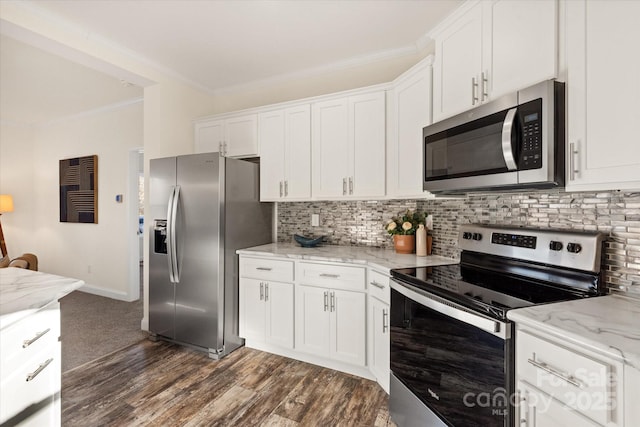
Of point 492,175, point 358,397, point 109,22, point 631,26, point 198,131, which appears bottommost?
point 358,397

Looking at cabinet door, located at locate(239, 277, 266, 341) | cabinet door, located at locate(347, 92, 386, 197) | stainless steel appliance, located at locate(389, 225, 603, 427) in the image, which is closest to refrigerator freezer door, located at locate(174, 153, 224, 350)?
cabinet door, located at locate(239, 277, 266, 341)

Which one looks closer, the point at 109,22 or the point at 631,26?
the point at 631,26

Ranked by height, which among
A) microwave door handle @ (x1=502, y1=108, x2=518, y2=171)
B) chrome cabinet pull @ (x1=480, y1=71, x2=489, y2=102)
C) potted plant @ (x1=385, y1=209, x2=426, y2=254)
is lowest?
potted plant @ (x1=385, y1=209, x2=426, y2=254)

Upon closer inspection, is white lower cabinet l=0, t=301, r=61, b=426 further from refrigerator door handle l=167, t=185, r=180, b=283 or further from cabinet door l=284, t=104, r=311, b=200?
cabinet door l=284, t=104, r=311, b=200

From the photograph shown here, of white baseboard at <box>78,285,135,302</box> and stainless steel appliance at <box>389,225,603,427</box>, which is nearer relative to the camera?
stainless steel appliance at <box>389,225,603,427</box>

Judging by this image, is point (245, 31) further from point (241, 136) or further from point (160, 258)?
point (160, 258)

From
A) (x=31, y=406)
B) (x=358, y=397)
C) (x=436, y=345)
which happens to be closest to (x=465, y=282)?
(x=436, y=345)

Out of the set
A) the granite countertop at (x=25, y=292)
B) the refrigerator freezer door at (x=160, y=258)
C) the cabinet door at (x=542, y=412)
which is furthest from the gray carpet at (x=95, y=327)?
the cabinet door at (x=542, y=412)

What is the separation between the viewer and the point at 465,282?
5.39 ft

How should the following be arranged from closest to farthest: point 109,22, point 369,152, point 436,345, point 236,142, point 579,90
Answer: point 579,90 → point 436,345 → point 109,22 → point 369,152 → point 236,142

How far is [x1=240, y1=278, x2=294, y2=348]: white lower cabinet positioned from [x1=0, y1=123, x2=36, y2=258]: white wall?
5.00 m

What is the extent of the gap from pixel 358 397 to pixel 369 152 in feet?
6.06

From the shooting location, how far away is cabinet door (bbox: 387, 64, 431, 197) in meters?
2.21

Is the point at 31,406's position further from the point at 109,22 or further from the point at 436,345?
the point at 109,22
